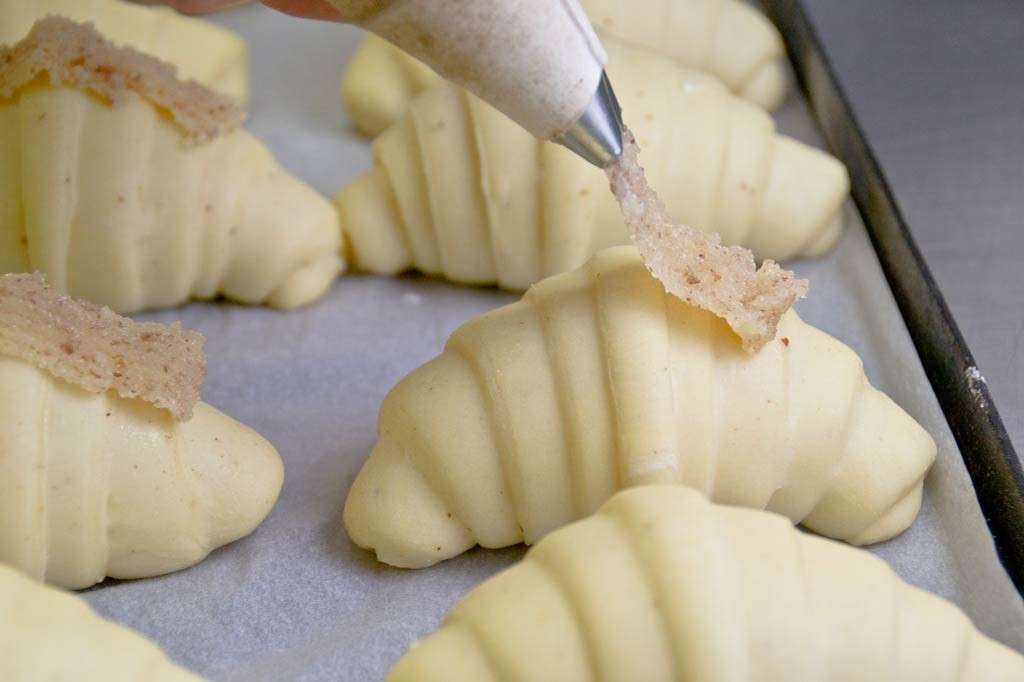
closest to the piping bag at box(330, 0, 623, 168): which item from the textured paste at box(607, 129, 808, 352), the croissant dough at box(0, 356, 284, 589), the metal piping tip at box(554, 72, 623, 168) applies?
the metal piping tip at box(554, 72, 623, 168)

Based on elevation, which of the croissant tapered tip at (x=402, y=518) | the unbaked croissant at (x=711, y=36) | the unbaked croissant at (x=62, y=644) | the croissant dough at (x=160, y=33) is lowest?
the croissant dough at (x=160, y=33)

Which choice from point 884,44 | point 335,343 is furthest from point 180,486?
point 884,44

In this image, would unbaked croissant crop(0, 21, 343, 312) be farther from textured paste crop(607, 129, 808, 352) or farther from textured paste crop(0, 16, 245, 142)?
textured paste crop(607, 129, 808, 352)

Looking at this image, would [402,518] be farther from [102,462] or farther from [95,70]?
[95,70]

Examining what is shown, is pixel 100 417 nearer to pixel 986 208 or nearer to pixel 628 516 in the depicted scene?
pixel 628 516

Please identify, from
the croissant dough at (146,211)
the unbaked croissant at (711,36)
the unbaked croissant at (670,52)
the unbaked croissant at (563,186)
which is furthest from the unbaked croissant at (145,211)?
the unbaked croissant at (711,36)

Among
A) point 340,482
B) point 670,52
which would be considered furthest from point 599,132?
point 670,52

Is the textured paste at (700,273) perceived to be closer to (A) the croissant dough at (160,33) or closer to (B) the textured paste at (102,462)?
(B) the textured paste at (102,462)
